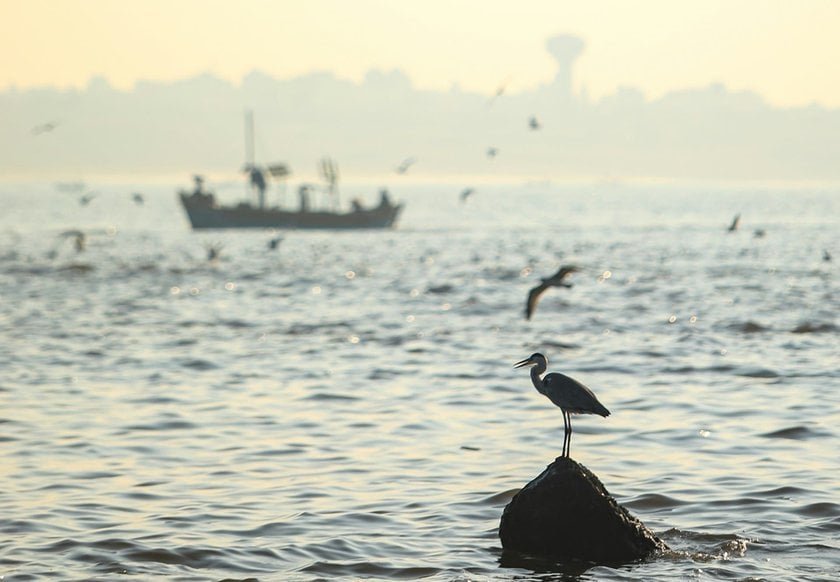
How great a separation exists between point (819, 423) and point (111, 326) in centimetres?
1943

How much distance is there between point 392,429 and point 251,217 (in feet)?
276

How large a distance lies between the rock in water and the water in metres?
0.24

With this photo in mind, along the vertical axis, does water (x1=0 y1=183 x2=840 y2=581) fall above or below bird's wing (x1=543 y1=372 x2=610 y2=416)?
below

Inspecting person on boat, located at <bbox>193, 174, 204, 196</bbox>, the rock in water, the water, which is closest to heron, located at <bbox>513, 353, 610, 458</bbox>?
the rock in water

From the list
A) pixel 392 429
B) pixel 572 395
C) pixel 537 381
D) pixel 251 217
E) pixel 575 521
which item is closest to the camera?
pixel 575 521

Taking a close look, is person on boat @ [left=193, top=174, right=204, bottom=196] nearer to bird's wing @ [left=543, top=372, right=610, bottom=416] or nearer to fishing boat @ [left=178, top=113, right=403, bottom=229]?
fishing boat @ [left=178, top=113, right=403, bottom=229]

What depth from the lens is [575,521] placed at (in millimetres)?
11227

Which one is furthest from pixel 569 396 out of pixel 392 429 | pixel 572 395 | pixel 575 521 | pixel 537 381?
pixel 392 429

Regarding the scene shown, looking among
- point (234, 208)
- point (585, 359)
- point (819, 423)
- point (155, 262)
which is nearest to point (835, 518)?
point (819, 423)

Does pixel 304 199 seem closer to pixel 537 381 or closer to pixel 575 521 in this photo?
pixel 537 381

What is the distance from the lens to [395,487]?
47.6ft

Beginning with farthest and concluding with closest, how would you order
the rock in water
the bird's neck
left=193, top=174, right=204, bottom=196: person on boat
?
1. left=193, top=174, right=204, bottom=196: person on boat
2. the bird's neck
3. the rock in water

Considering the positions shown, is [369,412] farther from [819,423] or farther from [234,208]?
[234,208]

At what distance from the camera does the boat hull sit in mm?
100688
